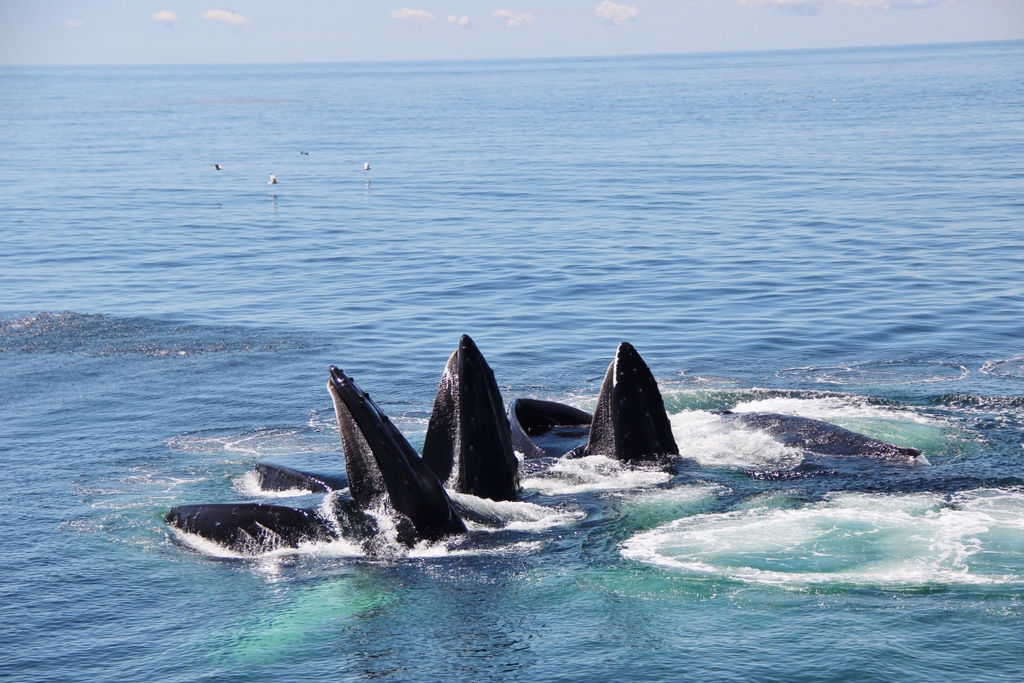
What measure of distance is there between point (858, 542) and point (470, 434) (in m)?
4.73

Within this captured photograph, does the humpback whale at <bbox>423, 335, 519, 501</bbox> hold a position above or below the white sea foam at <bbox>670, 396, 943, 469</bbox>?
above

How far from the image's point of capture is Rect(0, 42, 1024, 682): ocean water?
11.7m

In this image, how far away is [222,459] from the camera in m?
17.7

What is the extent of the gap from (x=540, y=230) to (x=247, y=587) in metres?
30.2

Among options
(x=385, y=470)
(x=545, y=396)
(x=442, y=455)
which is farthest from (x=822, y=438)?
(x=385, y=470)

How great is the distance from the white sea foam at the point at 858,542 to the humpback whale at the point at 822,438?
135 centimetres

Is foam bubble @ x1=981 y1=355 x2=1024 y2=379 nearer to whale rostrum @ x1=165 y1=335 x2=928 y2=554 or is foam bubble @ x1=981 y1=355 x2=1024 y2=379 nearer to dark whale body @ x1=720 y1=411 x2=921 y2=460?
dark whale body @ x1=720 y1=411 x2=921 y2=460

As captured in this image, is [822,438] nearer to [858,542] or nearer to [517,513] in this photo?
[858,542]

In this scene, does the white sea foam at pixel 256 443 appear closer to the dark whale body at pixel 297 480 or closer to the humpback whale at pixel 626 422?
the dark whale body at pixel 297 480

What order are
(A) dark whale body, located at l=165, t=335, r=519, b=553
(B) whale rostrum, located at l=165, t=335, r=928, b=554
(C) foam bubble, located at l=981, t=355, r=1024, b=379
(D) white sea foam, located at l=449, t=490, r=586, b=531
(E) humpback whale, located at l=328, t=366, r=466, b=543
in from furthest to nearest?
(C) foam bubble, located at l=981, t=355, r=1024, b=379 < (D) white sea foam, located at l=449, t=490, r=586, b=531 < (B) whale rostrum, located at l=165, t=335, r=928, b=554 < (A) dark whale body, located at l=165, t=335, r=519, b=553 < (E) humpback whale, located at l=328, t=366, r=466, b=543

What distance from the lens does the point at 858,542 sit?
1345cm

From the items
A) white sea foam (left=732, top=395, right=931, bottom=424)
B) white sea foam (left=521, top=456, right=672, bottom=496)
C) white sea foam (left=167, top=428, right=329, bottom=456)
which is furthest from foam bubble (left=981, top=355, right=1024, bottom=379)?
white sea foam (left=167, top=428, right=329, bottom=456)

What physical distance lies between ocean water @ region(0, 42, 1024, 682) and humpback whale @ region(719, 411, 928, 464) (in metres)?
0.36

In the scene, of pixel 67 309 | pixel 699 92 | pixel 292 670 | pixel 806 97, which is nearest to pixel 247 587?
pixel 292 670
